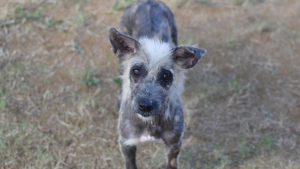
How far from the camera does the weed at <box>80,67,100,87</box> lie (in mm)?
4973

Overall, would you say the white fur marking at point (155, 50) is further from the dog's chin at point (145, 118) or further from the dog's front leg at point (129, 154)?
the dog's front leg at point (129, 154)

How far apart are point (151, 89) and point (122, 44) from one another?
72cm

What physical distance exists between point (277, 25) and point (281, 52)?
0.84 m

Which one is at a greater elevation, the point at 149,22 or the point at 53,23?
the point at 149,22

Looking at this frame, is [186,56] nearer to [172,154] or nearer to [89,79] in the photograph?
[172,154]

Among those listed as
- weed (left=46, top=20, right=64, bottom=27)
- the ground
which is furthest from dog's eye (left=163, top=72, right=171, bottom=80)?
weed (left=46, top=20, right=64, bottom=27)

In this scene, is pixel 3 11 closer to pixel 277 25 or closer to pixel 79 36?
pixel 79 36

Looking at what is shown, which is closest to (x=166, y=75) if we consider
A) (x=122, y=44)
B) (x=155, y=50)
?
(x=155, y=50)

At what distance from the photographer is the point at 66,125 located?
14.8ft

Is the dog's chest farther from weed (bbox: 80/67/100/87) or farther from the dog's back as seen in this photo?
weed (bbox: 80/67/100/87)

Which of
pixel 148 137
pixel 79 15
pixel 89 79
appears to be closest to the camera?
→ pixel 148 137

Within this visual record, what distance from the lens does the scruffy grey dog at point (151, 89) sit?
309cm

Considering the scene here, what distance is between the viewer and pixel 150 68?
320cm

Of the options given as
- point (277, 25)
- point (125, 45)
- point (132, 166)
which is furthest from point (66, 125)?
point (277, 25)
